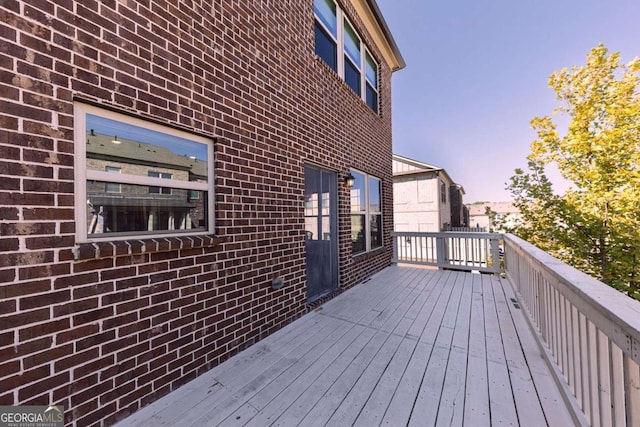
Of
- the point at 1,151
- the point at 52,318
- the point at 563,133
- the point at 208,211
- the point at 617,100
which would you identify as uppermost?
the point at 617,100

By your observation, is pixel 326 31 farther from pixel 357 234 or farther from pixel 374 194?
pixel 357 234

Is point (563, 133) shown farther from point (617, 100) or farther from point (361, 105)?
point (361, 105)

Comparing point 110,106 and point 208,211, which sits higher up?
point 110,106

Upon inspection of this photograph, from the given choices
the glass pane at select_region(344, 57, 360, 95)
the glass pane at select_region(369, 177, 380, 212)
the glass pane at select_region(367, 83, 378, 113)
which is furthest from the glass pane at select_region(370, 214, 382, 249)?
the glass pane at select_region(344, 57, 360, 95)

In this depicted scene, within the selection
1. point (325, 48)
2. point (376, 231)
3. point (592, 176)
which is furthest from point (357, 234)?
point (592, 176)

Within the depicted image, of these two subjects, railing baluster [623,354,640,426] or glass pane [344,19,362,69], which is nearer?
railing baluster [623,354,640,426]

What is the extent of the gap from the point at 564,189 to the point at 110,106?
9.77 meters

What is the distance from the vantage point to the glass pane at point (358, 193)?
503 cm

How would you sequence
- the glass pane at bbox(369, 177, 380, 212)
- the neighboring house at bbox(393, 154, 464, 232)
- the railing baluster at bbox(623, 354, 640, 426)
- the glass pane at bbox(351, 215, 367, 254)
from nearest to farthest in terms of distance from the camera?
the railing baluster at bbox(623, 354, 640, 426)
the glass pane at bbox(351, 215, 367, 254)
the glass pane at bbox(369, 177, 380, 212)
the neighboring house at bbox(393, 154, 464, 232)

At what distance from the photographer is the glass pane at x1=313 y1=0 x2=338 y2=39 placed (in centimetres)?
412

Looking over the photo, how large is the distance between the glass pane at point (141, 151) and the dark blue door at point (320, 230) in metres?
1.74

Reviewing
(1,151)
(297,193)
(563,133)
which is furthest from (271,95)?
(563,133)

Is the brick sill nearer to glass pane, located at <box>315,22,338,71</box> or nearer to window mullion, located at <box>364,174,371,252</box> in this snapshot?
glass pane, located at <box>315,22,338,71</box>

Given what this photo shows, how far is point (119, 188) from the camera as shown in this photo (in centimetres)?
178
